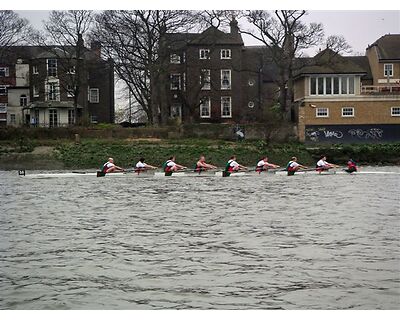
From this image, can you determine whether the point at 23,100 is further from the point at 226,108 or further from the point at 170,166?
the point at 170,166

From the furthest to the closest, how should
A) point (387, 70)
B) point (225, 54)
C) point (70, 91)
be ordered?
point (70, 91)
point (225, 54)
point (387, 70)

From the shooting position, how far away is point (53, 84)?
4359cm

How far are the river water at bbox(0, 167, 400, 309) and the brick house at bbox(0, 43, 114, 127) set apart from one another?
16426 millimetres

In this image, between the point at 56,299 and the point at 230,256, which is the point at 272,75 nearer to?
the point at 230,256

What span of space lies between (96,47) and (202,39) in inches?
251

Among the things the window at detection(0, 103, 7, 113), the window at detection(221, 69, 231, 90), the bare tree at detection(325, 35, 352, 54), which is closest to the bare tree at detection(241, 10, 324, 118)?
the bare tree at detection(325, 35, 352, 54)

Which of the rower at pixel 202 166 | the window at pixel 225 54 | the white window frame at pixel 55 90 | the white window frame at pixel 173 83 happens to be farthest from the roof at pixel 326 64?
the white window frame at pixel 55 90

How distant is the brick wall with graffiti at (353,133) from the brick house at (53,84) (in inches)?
633

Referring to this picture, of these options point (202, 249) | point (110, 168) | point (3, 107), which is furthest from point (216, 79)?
point (202, 249)

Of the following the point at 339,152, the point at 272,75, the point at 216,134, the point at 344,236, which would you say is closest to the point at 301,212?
the point at 344,236

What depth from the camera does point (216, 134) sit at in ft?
92.6

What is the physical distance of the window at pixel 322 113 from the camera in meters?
22.2

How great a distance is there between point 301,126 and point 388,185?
3.65 metres

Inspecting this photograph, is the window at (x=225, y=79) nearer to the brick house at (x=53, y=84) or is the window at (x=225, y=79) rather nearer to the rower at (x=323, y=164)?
the brick house at (x=53, y=84)
